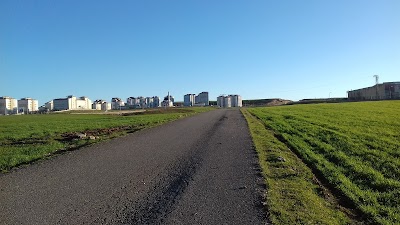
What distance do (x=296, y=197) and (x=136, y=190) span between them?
12.5ft

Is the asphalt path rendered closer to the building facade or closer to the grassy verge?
the grassy verge

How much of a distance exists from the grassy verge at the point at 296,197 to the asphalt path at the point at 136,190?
1.13 feet

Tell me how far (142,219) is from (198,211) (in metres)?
1.12

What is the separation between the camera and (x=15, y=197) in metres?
7.66

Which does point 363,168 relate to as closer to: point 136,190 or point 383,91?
point 136,190

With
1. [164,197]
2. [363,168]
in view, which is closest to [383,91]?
[363,168]

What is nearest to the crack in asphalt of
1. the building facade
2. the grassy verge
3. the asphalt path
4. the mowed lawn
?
the asphalt path

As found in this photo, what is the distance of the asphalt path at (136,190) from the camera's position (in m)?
6.26

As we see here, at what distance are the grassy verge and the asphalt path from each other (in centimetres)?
34

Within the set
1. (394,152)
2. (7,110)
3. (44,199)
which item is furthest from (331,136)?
(7,110)

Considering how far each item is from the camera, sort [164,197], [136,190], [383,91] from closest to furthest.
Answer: [164,197], [136,190], [383,91]

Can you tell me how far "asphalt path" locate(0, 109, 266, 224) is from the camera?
6262mm

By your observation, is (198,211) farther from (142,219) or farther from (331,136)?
(331,136)

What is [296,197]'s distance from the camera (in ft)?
23.9
